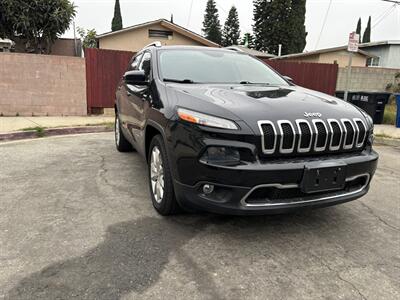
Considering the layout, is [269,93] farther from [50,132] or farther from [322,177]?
[50,132]

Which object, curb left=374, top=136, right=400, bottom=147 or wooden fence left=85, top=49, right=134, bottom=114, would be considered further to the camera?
wooden fence left=85, top=49, right=134, bottom=114

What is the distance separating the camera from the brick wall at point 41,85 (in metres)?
9.18

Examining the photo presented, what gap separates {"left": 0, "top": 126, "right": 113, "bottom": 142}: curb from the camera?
7.14m

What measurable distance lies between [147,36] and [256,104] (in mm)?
19931

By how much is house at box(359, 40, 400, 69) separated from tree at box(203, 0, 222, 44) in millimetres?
26624

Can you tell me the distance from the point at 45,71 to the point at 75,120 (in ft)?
5.20

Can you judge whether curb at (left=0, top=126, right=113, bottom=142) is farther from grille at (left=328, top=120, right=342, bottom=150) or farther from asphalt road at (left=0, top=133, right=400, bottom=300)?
grille at (left=328, top=120, right=342, bottom=150)

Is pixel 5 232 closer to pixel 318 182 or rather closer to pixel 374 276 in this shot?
pixel 318 182

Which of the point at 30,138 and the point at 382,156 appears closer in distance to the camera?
the point at 382,156

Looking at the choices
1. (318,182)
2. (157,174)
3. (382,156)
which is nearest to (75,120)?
(157,174)

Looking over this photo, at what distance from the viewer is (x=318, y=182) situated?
284 centimetres

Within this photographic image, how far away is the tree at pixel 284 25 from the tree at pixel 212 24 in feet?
39.3

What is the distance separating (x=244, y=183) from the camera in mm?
2693

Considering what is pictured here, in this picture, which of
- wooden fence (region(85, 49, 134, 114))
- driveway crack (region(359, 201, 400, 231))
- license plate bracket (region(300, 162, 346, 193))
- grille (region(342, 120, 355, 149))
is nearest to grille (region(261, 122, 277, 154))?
license plate bracket (region(300, 162, 346, 193))
